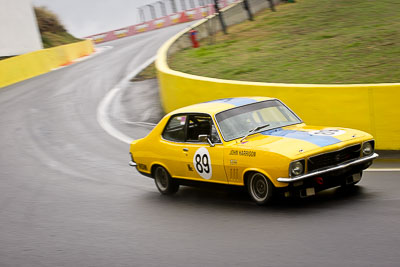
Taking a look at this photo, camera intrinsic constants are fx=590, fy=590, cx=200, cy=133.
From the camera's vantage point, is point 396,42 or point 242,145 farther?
point 396,42

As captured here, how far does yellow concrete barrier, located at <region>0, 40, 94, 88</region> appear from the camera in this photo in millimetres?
27734

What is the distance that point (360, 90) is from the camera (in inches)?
396

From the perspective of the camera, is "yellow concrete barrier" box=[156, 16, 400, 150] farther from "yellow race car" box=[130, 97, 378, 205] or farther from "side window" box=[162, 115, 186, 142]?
"side window" box=[162, 115, 186, 142]

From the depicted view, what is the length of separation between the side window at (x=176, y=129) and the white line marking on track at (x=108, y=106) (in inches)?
190

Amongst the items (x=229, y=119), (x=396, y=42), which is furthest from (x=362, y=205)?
(x=396, y=42)

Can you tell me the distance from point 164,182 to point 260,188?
218cm

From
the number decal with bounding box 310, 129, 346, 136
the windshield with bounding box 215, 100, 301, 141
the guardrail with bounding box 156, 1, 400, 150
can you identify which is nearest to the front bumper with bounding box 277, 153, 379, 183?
the number decal with bounding box 310, 129, 346, 136

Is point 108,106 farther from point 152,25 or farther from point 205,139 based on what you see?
point 152,25

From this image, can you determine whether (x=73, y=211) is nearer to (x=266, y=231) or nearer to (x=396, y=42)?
(x=266, y=231)

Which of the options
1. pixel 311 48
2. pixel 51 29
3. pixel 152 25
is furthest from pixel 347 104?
pixel 152 25

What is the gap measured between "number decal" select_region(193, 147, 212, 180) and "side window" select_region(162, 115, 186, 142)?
498 mm

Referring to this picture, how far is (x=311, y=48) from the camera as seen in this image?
18266mm

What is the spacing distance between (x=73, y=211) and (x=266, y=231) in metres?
3.54

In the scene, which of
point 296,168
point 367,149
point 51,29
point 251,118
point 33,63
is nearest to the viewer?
point 296,168
